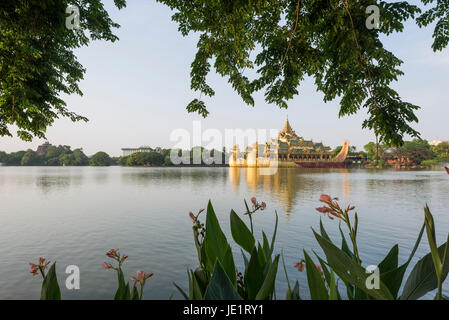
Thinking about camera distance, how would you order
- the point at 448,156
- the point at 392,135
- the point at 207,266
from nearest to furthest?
the point at 207,266 → the point at 392,135 → the point at 448,156

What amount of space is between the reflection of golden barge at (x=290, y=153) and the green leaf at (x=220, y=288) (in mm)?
69387

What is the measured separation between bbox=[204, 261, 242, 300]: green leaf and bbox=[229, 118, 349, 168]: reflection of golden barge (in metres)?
69.4

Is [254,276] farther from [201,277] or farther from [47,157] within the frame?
[47,157]

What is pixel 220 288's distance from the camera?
0.99m

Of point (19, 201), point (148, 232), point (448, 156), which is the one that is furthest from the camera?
point (448, 156)

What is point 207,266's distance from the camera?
1.47 m

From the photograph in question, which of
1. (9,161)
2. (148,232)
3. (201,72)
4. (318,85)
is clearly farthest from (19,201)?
(9,161)

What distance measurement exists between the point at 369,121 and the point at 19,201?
1700 centimetres

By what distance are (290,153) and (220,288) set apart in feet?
244

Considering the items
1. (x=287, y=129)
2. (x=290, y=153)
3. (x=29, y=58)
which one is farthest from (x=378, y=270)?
(x=287, y=129)

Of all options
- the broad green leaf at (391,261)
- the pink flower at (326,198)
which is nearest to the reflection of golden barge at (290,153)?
the broad green leaf at (391,261)

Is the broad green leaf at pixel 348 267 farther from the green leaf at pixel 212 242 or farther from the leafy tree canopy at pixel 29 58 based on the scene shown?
the leafy tree canopy at pixel 29 58

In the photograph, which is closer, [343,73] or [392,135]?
[392,135]
